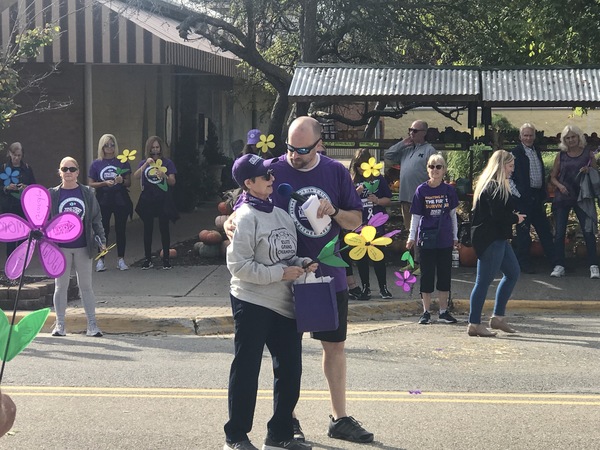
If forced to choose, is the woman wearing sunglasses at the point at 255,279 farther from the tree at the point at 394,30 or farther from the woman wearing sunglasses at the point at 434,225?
the tree at the point at 394,30

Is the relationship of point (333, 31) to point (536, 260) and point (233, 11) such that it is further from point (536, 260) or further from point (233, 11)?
point (536, 260)

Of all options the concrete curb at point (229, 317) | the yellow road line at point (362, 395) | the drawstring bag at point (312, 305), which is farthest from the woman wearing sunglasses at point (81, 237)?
the drawstring bag at point (312, 305)

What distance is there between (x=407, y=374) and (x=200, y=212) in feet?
44.0

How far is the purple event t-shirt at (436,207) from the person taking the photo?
10062 mm

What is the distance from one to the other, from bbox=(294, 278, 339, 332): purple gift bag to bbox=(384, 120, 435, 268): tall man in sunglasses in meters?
7.03

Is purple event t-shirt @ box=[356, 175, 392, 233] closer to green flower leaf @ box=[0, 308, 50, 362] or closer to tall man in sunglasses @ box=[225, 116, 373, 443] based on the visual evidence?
tall man in sunglasses @ box=[225, 116, 373, 443]

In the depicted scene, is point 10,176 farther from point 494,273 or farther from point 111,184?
point 494,273

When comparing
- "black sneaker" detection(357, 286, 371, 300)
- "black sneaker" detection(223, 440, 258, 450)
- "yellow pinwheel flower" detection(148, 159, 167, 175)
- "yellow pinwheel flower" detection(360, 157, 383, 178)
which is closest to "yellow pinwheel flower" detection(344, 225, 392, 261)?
"black sneaker" detection(223, 440, 258, 450)

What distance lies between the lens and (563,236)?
12844 millimetres

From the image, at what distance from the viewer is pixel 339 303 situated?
18.9 feet

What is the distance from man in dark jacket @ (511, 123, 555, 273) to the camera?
12.7 m

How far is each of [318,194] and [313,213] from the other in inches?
10.6

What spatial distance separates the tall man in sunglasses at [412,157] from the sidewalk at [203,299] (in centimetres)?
116

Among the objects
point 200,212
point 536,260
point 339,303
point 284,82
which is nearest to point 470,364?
point 339,303
